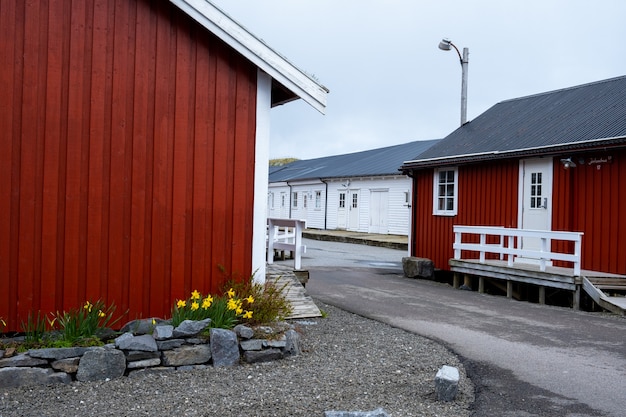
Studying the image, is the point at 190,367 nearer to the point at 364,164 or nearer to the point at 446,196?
the point at 446,196

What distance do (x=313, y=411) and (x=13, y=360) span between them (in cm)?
277

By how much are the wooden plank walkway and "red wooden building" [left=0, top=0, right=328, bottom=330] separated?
1.39 metres

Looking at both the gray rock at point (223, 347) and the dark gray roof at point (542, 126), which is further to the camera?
the dark gray roof at point (542, 126)

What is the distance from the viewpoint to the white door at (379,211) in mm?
29969

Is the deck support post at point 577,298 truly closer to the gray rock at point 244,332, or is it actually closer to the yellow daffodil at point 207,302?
the gray rock at point 244,332

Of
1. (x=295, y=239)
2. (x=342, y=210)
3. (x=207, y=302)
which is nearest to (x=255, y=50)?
(x=207, y=302)

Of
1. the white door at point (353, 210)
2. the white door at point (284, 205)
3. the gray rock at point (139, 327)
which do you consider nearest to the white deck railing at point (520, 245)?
the gray rock at point (139, 327)

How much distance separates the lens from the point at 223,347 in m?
6.18

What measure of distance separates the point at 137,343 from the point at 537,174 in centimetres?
1039

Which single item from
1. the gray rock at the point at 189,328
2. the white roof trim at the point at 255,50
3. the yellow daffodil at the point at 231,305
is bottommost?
the gray rock at the point at 189,328

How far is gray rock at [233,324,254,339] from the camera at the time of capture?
6324mm

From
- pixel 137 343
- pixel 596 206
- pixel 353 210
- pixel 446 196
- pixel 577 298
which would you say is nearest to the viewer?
pixel 137 343

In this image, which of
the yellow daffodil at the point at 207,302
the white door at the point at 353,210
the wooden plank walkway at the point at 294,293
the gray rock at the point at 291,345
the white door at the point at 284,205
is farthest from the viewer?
the white door at the point at 284,205

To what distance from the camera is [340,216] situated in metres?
33.8
